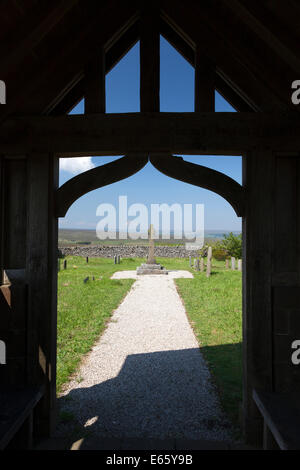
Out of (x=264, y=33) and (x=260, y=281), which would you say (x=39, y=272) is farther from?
(x=264, y=33)

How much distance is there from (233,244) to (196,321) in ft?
72.6

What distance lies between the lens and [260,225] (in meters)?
3.16

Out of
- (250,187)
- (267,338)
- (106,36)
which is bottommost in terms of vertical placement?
(267,338)

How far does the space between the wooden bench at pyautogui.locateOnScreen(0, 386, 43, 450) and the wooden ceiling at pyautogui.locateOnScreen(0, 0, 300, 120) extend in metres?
2.99

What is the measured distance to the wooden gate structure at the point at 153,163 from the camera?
10.2 feet

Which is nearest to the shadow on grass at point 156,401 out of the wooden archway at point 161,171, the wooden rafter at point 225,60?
the wooden archway at point 161,171

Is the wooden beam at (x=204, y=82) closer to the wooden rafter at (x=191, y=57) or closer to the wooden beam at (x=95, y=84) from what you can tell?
the wooden rafter at (x=191, y=57)

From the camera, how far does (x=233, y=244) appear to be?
94.2ft

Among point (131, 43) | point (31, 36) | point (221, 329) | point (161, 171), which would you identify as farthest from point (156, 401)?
point (131, 43)

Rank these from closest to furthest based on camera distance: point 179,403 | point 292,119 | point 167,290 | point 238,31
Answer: point 238,31 < point 292,119 < point 179,403 < point 167,290

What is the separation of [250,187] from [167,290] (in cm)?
1048

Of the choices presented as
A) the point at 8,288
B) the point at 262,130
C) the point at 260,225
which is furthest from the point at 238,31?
the point at 8,288
